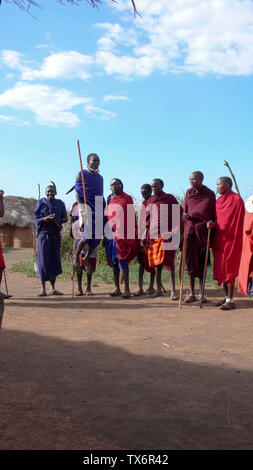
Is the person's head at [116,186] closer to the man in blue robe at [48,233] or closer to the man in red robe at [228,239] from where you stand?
the man in blue robe at [48,233]

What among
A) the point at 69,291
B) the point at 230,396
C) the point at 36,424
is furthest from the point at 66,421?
the point at 69,291

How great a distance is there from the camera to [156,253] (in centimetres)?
905

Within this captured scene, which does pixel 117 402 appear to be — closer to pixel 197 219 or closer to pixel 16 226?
pixel 197 219

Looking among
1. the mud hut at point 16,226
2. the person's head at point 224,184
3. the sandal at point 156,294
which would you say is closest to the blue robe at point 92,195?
the sandal at point 156,294

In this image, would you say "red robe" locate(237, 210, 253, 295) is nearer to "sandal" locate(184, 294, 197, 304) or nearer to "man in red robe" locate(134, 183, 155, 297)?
"sandal" locate(184, 294, 197, 304)

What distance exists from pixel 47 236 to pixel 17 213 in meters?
16.6

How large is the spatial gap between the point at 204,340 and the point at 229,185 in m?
3.45

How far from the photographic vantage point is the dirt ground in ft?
9.66

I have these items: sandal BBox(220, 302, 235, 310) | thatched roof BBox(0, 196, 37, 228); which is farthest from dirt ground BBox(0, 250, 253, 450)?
thatched roof BBox(0, 196, 37, 228)

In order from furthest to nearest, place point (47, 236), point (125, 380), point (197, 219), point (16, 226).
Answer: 1. point (16, 226)
2. point (47, 236)
3. point (197, 219)
4. point (125, 380)

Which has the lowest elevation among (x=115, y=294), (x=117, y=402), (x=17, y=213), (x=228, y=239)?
(x=115, y=294)

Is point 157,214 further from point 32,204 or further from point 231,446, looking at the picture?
point 32,204

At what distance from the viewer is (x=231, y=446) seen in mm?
2842

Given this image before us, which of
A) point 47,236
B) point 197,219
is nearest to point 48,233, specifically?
point 47,236
